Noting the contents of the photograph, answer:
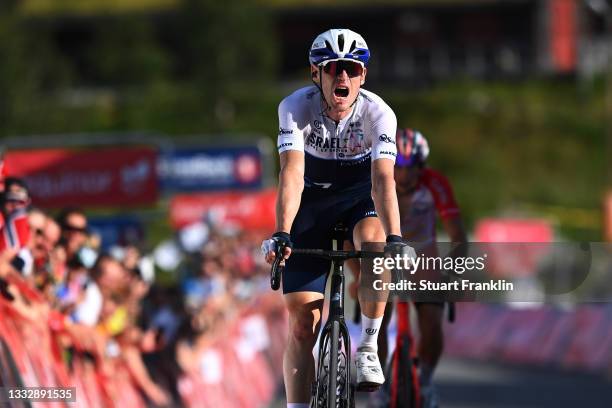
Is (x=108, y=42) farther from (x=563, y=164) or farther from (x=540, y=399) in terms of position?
(x=540, y=399)

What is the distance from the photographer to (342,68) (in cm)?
908

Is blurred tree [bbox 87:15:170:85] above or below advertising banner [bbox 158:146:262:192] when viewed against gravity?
above

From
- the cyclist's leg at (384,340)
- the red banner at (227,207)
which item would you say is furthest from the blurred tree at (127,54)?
the cyclist's leg at (384,340)

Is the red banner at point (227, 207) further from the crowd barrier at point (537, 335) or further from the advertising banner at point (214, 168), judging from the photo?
the crowd barrier at point (537, 335)

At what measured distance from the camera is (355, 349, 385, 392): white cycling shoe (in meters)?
8.89

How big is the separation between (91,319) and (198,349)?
3.17m

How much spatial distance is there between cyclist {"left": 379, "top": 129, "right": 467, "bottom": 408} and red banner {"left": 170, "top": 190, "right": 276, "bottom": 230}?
15.7 m

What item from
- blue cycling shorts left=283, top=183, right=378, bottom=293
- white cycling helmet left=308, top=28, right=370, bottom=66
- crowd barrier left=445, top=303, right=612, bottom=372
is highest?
white cycling helmet left=308, top=28, right=370, bottom=66

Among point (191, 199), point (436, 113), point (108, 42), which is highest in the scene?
point (108, 42)

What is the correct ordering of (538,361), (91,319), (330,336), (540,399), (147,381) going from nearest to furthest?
(330,336)
(91,319)
(147,381)
(540,399)
(538,361)

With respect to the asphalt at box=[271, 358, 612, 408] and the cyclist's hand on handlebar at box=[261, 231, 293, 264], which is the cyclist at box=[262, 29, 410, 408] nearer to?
the cyclist's hand on handlebar at box=[261, 231, 293, 264]

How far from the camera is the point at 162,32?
94.0m

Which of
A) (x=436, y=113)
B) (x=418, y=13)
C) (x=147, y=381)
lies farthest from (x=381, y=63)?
(x=147, y=381)

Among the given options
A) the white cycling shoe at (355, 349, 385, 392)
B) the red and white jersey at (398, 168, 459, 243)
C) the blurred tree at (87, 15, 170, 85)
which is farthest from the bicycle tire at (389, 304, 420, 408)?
the blurred tree at (87, 15, 170, 85)
